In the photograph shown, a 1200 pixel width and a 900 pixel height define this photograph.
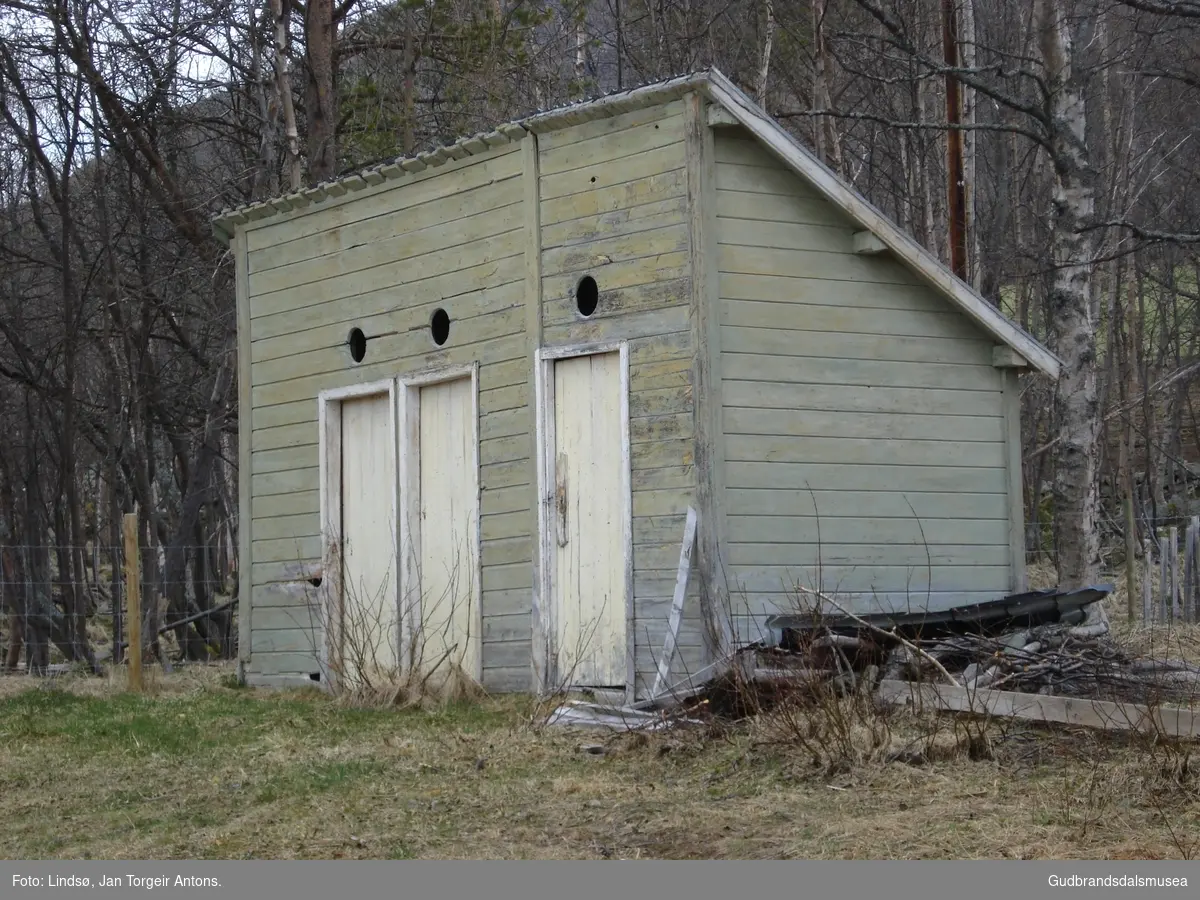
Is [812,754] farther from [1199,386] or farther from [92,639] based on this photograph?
[1199,386]

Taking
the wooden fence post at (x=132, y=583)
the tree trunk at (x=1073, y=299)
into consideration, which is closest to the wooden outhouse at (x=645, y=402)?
the wooden fence post at (x=132, y=583)

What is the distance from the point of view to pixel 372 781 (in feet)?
24.0

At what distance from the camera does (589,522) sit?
10156mm

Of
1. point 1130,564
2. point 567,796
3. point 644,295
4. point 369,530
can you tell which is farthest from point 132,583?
point 1130,564

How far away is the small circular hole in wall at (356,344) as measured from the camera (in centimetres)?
1194

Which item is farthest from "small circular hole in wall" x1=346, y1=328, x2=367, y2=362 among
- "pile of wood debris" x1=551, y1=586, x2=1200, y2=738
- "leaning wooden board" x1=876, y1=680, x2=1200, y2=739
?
"leaning wooden board" x1=876, y1=680, x2=1200, y2=739

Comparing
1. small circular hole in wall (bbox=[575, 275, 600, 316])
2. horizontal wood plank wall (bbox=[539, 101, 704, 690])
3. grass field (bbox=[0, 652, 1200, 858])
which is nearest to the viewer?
grass field (bbox=[0, 652, 1200, 858])

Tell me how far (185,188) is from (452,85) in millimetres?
4002

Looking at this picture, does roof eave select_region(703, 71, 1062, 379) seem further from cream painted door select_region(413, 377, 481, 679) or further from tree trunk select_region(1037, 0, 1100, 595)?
cream painted door select_region(413, 377, 481, 679)

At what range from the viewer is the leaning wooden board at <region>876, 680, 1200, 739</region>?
6934 millimetres

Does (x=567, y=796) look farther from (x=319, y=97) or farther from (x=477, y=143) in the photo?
(x=319, y=97)

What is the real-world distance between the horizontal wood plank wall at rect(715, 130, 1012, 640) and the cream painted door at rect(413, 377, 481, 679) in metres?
2.21

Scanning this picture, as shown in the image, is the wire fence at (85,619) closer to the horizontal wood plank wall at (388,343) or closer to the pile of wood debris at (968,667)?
the horizontal wood plank wall at (388,343)

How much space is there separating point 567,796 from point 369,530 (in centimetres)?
540
